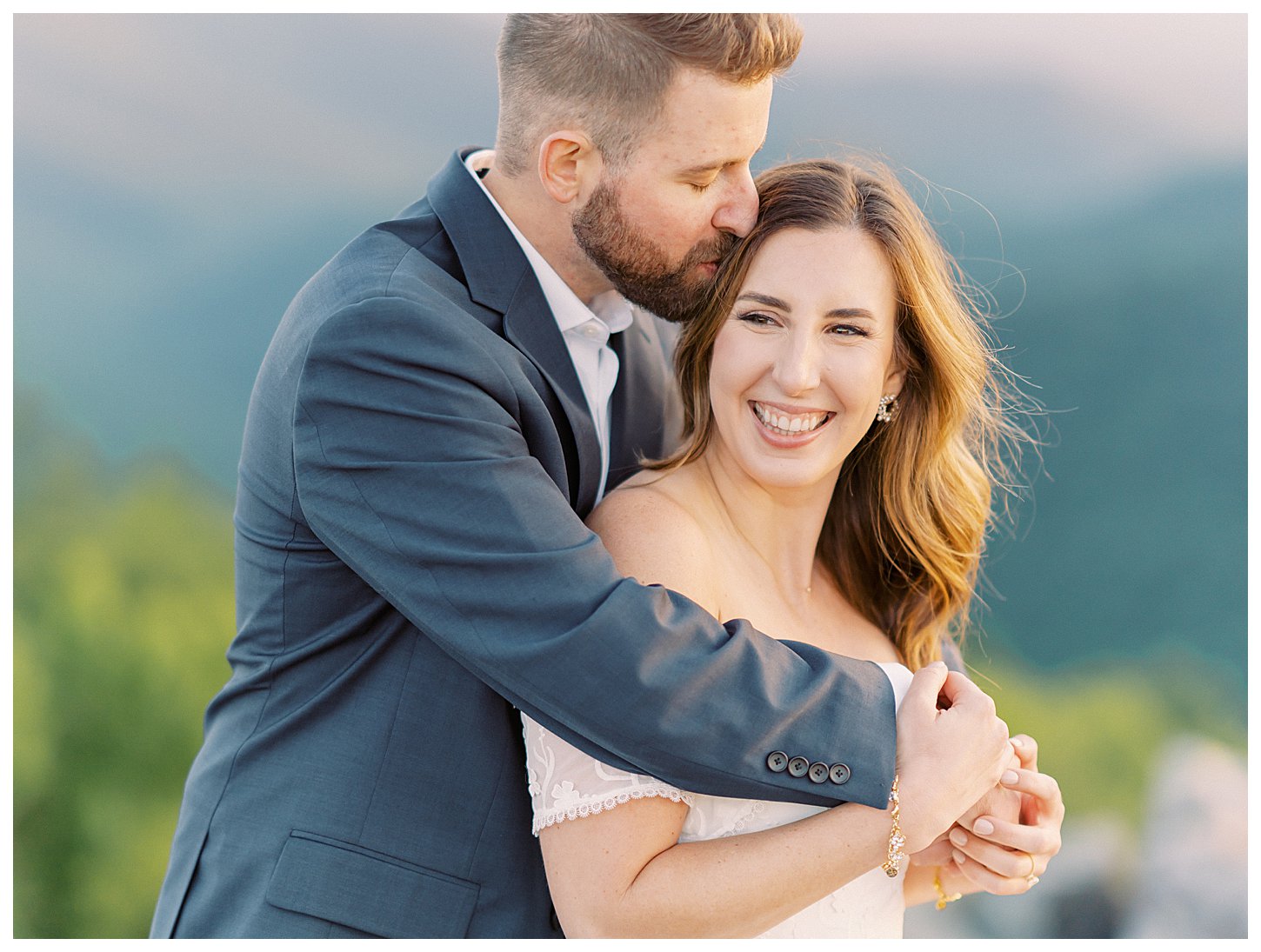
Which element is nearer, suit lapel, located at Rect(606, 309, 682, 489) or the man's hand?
the man's hand


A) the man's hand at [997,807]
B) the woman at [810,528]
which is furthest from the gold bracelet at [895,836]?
the man's hand at [997,807]

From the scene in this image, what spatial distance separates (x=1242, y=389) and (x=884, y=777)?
7.33m

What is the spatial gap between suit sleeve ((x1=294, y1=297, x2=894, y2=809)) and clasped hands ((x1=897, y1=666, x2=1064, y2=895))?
7 centimetres

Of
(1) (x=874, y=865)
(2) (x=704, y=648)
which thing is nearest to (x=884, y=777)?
(1) (x=874, y=865)

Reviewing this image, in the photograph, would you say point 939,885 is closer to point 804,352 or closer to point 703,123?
point 804,352

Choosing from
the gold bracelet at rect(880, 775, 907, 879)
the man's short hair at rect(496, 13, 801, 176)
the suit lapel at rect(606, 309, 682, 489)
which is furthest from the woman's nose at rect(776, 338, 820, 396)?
the gold bracelet at rect(880, 775, 907, 879)

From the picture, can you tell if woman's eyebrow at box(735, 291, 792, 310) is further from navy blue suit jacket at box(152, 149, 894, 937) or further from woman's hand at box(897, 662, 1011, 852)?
woman's hand at box(897, 662, 1011, 852)

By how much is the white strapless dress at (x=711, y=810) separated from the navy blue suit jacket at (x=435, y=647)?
85 mm

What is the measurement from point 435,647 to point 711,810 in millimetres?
551

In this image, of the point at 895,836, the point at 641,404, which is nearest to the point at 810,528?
the point at 641,404

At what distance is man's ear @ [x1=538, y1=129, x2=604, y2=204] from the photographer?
91.4 inches

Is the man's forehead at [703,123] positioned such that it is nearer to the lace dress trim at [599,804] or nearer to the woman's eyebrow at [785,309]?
the woman's eyebrow at [785,309]
